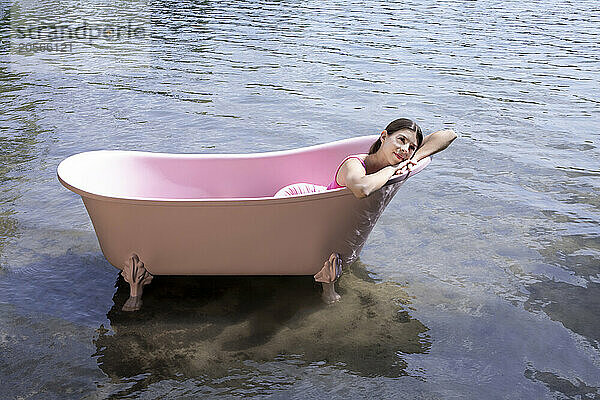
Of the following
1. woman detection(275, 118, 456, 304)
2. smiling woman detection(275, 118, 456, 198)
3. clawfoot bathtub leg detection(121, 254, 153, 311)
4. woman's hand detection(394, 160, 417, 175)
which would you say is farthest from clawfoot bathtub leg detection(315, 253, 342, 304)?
clawfoot bathtub leg detection(121, 254, 153, 311)

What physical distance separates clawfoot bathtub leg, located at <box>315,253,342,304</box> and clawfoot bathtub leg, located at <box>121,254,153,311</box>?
0.78m

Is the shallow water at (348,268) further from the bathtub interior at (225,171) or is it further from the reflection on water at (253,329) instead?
the bathtub interior at (225,171)

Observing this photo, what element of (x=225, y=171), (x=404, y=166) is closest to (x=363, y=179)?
(x=404, y=166)

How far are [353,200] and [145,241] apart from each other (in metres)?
0.93

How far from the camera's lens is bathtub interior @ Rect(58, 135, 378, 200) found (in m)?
3.52

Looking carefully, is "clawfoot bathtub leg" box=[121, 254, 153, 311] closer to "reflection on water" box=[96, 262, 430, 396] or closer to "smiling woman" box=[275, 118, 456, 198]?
"reflection on water" box=[96, 262, 430, 396]

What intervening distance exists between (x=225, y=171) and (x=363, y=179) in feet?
3.64

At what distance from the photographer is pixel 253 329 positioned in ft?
9.56

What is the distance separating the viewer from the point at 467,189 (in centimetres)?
458

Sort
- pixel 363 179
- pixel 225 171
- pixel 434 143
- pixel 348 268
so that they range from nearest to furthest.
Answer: pixel 363 179 < pixel 434 143 < pixel 348 268 < pixel 225 171

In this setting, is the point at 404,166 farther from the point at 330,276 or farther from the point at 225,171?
the point at 225,171

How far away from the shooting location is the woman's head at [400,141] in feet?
9.61

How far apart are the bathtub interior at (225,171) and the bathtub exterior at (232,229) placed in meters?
0.37

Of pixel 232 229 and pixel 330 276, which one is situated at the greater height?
pixel 232 229
